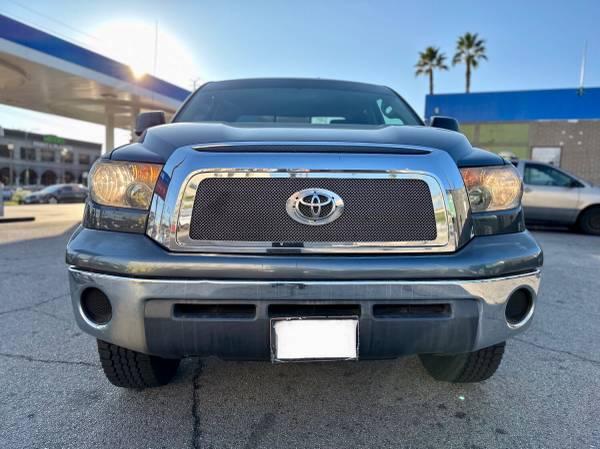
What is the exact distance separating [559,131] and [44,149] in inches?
2835

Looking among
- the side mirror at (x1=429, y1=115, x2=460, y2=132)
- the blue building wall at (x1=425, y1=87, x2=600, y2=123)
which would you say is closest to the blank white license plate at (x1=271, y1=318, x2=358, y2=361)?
the side mirror at (x1=429, y1=115, x2=460, y2=132)

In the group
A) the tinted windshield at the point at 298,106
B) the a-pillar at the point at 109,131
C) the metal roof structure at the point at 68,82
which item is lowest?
the tinted windshield at the point at 298,106

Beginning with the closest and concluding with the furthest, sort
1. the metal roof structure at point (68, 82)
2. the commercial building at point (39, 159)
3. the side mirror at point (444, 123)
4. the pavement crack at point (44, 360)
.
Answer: the pavement crack at point (44, 360)
the side mirror at point (444, 123)
the metal roof structure at point (68, 82)
the commercial building at point (39, 159)

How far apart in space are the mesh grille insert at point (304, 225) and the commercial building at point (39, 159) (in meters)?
63.1

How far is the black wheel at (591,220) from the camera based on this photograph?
32.4 feet

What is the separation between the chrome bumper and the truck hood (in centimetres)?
53

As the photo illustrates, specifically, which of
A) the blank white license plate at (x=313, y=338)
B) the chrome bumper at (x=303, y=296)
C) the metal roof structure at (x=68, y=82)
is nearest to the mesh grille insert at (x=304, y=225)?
the chrome bumper at (x=303, y=296)

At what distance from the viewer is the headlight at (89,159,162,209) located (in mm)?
1812

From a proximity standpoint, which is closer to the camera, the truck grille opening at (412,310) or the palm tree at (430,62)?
the truck grille opening at (412,310)

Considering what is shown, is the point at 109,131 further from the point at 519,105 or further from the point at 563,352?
the point at 563,352

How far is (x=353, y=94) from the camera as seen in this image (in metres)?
3.45

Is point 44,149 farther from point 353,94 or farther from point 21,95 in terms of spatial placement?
point 353,94

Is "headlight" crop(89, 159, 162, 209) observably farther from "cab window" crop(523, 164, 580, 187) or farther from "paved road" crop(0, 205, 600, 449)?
"cab window" crop(523, 164, 580, 187)

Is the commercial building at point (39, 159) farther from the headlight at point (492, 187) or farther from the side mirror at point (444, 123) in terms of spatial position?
the headlight at point (492, 187)
